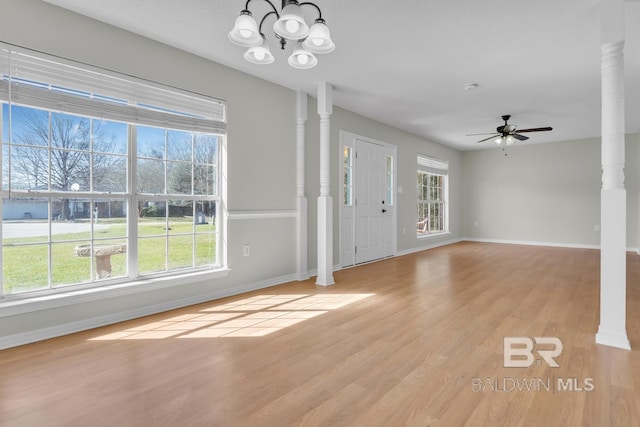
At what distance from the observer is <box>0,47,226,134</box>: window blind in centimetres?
252

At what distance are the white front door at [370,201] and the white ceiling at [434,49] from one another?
33.8 inches

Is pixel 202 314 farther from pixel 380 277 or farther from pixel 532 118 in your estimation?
pixel 532 118

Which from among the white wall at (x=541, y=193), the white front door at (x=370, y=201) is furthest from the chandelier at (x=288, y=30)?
the white wall at (x=541, y=193)

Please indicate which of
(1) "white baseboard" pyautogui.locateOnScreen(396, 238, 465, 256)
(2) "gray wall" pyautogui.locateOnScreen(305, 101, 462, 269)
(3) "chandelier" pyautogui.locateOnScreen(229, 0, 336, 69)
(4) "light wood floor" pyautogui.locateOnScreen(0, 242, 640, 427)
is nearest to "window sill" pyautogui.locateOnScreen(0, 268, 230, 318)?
(4) "light wood floor" pyautogui.locateOnScreen(0, 242, 640, 427)

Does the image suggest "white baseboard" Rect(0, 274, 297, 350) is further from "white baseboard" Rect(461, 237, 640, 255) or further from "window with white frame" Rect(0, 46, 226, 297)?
"white baseboard" Rect(461, 237, 640, 255)

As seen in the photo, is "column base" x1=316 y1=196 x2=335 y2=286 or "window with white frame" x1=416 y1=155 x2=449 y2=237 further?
"window with white frame" x1=416 y1=155 x2=449 y2=237

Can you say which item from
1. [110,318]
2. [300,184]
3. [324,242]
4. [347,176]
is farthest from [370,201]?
[110,318]

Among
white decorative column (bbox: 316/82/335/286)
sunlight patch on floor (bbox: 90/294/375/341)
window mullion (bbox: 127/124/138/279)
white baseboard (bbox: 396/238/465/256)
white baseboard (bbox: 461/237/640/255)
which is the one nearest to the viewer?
sunlight patch on floor (bbox: 90/294/375/341)

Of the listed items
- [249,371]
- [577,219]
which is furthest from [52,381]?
[577,219]

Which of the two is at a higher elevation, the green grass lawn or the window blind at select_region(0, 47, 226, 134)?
the window blind at select_region(0, 47, 226, 134)

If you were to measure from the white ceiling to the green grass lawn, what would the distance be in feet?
6.00

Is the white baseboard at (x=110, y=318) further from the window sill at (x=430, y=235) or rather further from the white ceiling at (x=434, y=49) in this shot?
the window sill at (x=430, y=235)

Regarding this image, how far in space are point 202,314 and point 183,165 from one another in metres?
1.57

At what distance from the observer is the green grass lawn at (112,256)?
8.56ft
